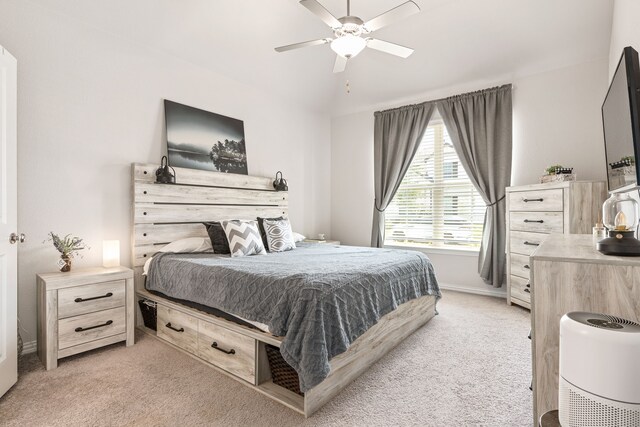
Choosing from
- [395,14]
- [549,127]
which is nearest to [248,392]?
[395,14]

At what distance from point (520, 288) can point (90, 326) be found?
4.09 meters

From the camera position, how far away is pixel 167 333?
8.80 ft

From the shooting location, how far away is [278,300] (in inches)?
74.5

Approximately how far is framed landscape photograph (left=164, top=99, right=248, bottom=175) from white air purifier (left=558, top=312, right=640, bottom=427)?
343cm

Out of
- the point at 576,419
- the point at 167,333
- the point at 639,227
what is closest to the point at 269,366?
the point at 167,333

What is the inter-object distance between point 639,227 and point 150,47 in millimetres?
4058

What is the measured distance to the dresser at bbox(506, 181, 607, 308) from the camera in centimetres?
311

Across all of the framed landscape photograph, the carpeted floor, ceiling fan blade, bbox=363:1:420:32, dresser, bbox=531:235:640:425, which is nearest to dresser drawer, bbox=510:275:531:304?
the carpeted floor

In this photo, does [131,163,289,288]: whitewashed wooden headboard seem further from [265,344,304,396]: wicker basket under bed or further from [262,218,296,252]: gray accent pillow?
[265,344,304,396]: wicker basket under bed

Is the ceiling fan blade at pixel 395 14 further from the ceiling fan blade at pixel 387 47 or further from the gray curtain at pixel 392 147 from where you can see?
the gray curtain at pixel 392 147

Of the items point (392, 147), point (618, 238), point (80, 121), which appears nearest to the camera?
point (618, 238)

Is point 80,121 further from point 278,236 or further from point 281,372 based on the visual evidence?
point 281,372

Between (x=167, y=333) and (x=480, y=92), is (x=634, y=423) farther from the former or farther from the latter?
(x=480, y=92)

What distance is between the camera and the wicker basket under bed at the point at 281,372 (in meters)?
1.90
